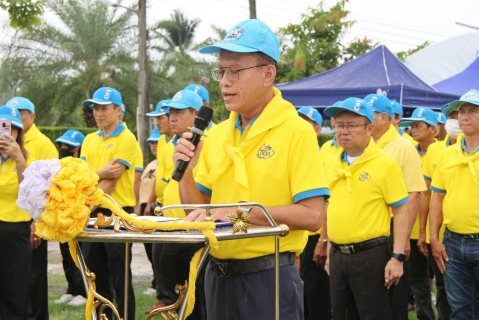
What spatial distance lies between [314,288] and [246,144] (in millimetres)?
4459

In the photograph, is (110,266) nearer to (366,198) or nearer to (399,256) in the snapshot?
(366,198)

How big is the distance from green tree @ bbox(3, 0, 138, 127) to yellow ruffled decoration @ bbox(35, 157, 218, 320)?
22939mm

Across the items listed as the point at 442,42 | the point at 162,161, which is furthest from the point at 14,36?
the point at 162,161

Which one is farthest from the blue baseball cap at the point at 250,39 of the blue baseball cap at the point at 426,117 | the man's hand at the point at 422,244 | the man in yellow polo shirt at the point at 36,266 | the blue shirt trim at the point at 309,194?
the blue baseball cap at the point at 426,117

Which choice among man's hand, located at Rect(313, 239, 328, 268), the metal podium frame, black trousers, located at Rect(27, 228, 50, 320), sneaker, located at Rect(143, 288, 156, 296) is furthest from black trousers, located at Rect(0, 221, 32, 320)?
the metal podium frame

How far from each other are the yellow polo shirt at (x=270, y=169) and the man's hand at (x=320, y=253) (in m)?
3.40

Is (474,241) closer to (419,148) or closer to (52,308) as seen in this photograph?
(419,148)

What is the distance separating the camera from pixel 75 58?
26.0 meters

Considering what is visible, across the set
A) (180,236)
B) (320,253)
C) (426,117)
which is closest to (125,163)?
(320,253)

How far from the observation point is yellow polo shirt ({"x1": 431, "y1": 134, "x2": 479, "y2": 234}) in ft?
19.8

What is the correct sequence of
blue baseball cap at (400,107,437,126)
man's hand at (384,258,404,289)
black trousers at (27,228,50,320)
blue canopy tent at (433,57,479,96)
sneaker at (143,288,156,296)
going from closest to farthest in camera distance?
1. man's hand at (384,258,404,289)
2. black trousers at (27,228,50,320)
3. blue baseball cap at (400,107,437,126)
4. sneaker at (143,288,156,296)
5. blue canopy tent at (433,57,479,96)

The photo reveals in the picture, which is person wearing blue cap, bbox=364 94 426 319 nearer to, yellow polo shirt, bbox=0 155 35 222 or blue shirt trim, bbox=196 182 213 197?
blue shirt trim, bbox=196 182 213 197

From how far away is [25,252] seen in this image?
6750 millimetres

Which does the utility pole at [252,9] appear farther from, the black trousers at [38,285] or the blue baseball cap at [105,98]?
the black trousers at [38,285]
